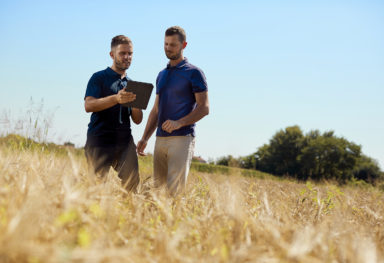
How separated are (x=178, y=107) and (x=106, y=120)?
0.93m

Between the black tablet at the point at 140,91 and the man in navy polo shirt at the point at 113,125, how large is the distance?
0.41 m

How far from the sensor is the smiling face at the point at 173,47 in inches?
162

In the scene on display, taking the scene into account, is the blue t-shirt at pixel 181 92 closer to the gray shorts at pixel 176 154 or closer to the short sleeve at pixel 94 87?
the gray shorts at pixel 176 154

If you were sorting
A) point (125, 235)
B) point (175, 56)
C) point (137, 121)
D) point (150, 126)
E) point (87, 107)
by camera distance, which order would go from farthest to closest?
point (150, 126), point (137, 121), point (175, 56), point (87, 107), point (125, 235)

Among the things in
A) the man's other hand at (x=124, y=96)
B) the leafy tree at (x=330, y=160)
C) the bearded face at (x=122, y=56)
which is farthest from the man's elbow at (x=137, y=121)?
the leafy tree at (x=330, y=160)

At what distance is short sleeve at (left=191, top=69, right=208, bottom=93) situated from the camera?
159 inches

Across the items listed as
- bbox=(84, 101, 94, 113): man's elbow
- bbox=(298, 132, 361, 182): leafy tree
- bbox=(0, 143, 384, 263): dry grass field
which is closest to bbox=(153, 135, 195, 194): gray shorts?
bbox=(84, 101, 94, 113): man's elbow

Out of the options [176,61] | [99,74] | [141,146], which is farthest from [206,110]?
[99,74]

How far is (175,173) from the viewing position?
4.05 m

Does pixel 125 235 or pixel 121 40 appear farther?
pixel 121 40

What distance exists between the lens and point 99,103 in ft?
12.6

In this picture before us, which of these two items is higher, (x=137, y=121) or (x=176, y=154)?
(x=137, y=121)

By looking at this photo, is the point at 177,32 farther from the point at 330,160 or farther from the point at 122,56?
the point at 330,160

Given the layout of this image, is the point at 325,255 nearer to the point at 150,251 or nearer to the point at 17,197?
the point at 150,251
